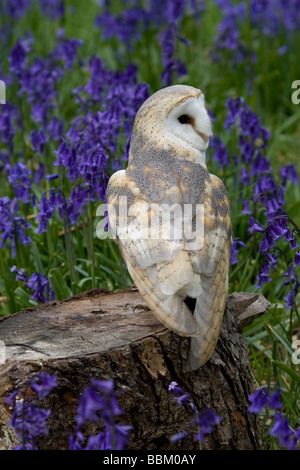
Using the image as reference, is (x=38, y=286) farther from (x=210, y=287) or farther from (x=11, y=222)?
(x=210, y=287)

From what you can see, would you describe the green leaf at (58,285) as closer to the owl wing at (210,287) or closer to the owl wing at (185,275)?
the owl wing at (185,275)

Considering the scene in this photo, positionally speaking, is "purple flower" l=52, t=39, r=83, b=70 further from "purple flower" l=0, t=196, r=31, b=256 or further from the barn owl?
the barn owl

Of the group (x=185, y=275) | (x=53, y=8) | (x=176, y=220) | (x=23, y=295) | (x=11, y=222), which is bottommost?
(x=23, y=295)

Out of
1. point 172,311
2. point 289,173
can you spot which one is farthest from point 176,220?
point 289,173

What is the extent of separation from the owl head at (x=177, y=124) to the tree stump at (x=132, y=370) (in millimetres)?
741

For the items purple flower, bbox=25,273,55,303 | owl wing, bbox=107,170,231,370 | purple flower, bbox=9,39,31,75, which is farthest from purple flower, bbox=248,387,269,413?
purple flower, bbox=9,39,31,75

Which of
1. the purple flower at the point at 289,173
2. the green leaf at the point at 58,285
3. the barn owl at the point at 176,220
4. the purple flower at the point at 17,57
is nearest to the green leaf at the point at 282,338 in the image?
the barn owl at the point at 176,220

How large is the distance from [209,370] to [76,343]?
1.96 ft

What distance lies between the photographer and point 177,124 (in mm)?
3781

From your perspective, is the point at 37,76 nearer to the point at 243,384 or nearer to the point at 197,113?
the point at 197,113

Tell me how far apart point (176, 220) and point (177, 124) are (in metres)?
0.55

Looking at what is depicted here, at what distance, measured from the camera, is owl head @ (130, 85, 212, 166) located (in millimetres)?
3729

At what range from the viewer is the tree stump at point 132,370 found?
11.0ft
